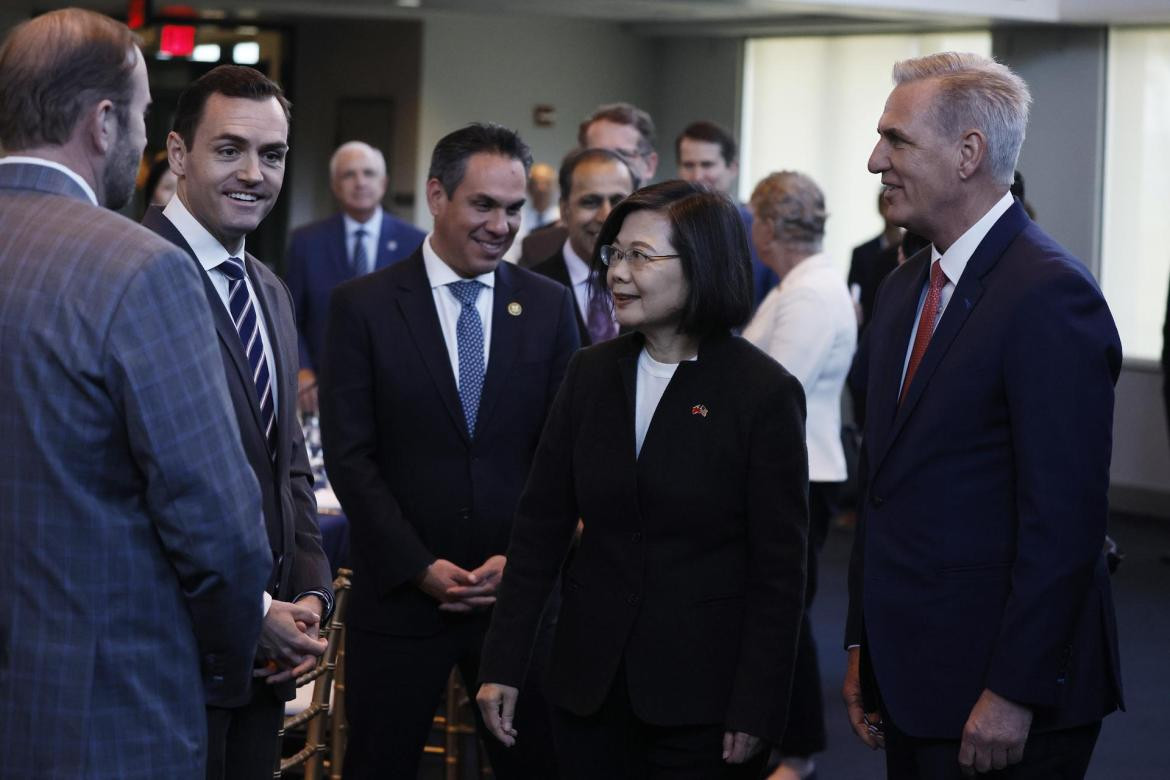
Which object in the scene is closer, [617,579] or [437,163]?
[617,579]

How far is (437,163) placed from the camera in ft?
12.3

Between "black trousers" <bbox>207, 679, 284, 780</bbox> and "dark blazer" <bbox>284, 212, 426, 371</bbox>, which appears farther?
"dark blazer" <bbox>284, 212, 426, 371</bbox>

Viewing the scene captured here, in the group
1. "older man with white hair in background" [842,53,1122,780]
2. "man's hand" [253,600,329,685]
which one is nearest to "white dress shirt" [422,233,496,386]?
"man's hand" [253,600,329,685]

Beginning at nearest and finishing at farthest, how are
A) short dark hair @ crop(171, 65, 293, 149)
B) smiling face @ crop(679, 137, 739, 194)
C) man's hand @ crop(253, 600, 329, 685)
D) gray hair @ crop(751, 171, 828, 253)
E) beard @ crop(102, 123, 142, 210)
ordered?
beard @ crop(102, 123, 142, 210) → man's hand @ crop(253, 600, 329, 685) → short dark hair @ crop(171, 65, 293, 149) → gray hair @ crop(751, 171, 828, 253) → smiling face @ crop(679, 137, 739, 194)

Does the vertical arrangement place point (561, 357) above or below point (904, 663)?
above

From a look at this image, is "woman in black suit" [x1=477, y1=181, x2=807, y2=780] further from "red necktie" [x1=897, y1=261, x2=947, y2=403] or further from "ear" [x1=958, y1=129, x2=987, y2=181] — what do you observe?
"ear" [x1=958, y1=129, x2=987, y2=181]

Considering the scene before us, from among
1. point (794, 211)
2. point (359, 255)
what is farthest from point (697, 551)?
point (359, 255)

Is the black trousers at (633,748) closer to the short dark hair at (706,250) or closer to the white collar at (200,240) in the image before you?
the short dark hair at (706,250)

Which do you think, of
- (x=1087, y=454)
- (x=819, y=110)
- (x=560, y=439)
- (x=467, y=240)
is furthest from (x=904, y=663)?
(x=819, y=110)

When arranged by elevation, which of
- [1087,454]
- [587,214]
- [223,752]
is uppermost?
[587,214]

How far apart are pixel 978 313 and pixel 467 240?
1.43 m

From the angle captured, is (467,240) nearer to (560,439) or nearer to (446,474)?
(446,474)

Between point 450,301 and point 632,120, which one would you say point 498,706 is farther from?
point 632,120

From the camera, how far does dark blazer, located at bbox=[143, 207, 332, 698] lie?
9.00 feet
